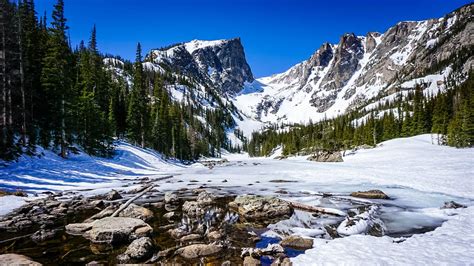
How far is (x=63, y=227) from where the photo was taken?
45.1 feet

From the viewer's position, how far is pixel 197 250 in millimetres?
10516

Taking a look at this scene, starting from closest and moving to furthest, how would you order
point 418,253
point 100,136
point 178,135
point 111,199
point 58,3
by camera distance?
point 418,253, point 111,199, point 58,3, point 100,136, point 178,135

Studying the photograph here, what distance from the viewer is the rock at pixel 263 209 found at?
16.6m

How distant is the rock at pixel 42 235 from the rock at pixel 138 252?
443cm

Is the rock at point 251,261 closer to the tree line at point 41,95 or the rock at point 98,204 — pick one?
the rock at point 98,204

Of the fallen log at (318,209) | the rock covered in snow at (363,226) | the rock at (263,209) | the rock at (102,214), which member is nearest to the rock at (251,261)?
the rock covered in snow at (363,226)

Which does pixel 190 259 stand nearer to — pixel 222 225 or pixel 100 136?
pixel 222 225

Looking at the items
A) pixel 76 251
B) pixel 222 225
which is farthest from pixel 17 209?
pixel 222 225

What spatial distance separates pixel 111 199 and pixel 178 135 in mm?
74347

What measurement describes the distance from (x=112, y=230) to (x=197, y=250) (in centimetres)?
403

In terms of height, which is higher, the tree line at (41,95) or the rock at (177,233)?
the tree line at (41,95)

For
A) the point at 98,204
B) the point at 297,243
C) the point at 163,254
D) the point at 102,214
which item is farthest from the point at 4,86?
the point at 297,243

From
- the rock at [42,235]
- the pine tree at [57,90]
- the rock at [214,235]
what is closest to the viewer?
the rock at [42,235]

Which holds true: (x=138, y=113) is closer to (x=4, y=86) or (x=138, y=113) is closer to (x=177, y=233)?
(x=4, y=86)
